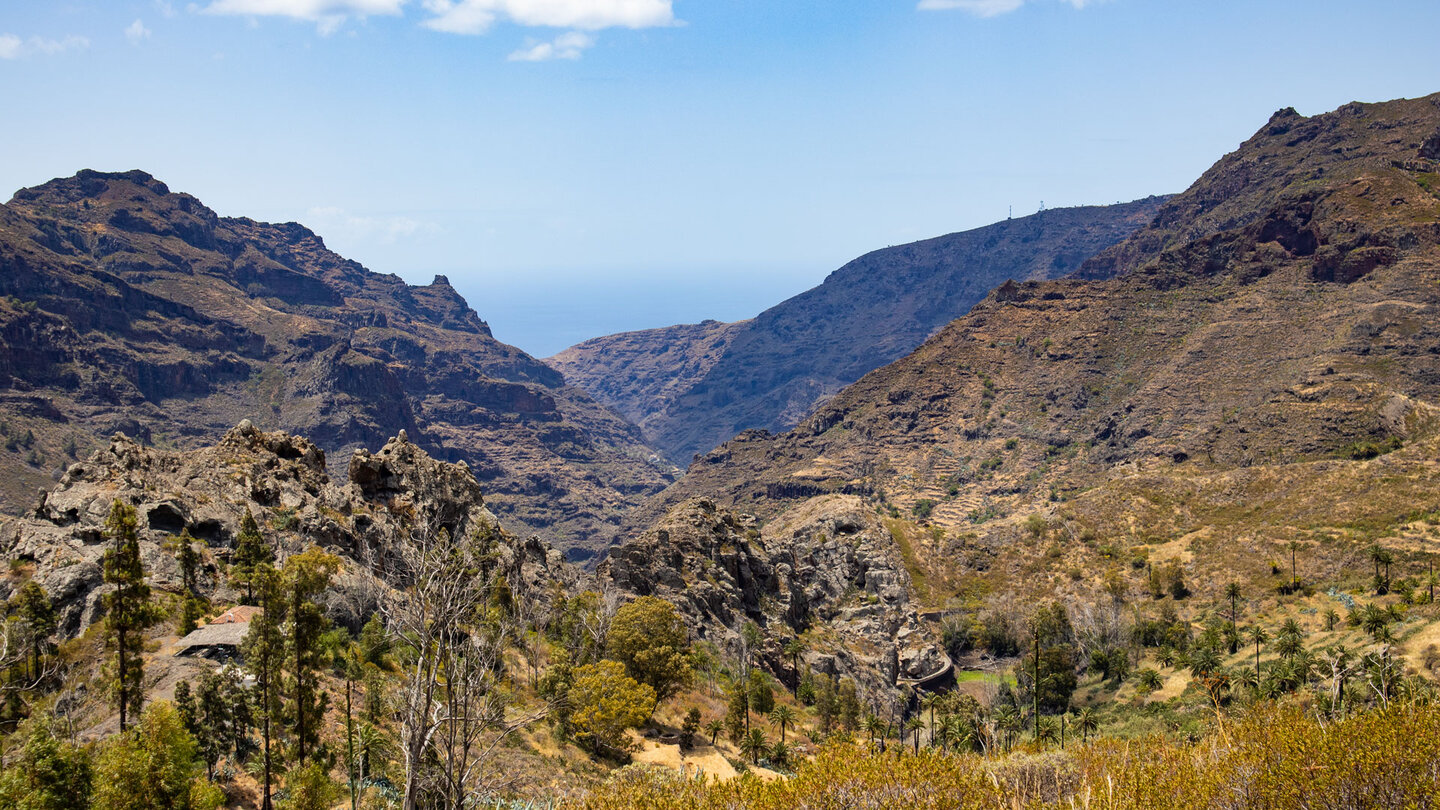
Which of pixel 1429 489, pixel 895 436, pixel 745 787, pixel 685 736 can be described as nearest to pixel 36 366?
pixel 895 436

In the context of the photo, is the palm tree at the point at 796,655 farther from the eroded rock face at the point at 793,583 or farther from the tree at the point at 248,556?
the tree at the point at 248,556

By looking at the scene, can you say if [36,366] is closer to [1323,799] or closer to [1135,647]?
[1135,647]

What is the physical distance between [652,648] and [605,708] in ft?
29.0

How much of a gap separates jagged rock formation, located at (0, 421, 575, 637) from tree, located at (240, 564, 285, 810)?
577cm

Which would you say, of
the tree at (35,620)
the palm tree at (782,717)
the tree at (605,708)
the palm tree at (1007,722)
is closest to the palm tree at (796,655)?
the palm tree at (782,717)

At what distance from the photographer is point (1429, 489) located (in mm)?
83938

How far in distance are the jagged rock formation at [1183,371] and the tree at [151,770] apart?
398 ft

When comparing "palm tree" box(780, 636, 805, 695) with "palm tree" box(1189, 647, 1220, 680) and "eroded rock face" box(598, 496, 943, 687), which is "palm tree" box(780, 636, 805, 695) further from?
"palm tree" box(1189, 647, 1220, 680)

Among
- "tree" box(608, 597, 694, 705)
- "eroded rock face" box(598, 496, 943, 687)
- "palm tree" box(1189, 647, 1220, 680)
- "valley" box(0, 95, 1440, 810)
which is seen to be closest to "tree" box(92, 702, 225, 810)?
"valley" box(0, 95, 1440, 810)

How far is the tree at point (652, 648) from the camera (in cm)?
5056

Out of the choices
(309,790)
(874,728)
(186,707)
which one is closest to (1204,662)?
(874,728)

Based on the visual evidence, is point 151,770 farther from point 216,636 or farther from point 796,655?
point 796,655

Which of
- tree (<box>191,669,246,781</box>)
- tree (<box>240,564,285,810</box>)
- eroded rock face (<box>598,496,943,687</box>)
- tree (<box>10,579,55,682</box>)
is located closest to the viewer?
tree (<box>191,669,246,781</box>)

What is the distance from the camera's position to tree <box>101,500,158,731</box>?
30.4 m
